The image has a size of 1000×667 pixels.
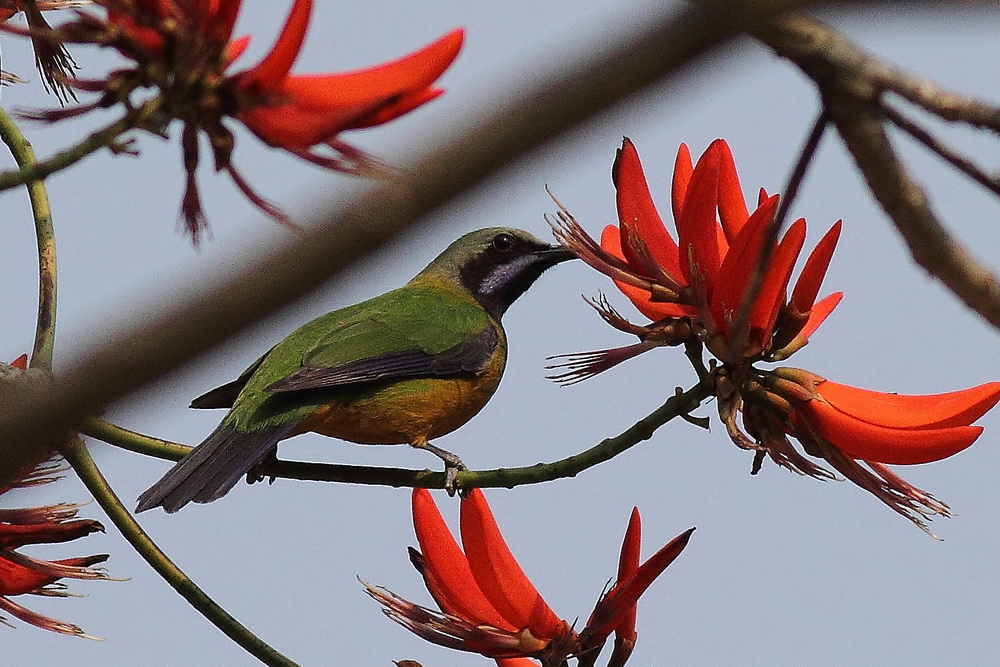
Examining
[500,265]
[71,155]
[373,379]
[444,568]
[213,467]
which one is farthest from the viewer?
[500,265]

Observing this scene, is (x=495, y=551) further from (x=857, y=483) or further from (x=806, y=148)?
(x=806, y=148)

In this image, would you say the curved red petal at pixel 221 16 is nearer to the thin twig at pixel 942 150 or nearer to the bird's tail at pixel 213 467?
the thin twig at pixel 942 150

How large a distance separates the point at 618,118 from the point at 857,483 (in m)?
1.60

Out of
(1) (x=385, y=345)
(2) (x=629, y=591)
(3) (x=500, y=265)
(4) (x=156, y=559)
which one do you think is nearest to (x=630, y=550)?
(2) (x=629, y=591)

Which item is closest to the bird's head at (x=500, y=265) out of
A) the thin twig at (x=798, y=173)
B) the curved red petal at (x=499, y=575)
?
the curved red petal at (x=499, y=575)

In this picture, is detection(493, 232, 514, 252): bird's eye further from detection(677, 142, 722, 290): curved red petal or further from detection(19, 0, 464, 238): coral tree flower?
detection(19, 0, 464, 238): coral tree flower

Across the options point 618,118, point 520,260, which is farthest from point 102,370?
point 520,260

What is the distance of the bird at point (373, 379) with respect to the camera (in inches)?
121

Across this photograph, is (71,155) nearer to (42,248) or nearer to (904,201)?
(904,201)

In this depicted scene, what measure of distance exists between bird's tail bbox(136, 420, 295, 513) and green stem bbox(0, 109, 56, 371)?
36cm

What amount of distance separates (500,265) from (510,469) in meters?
2.84

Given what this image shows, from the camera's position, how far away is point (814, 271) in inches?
78.3

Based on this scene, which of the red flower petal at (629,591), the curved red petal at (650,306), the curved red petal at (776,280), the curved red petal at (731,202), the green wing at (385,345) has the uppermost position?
the green wing at (385,345)

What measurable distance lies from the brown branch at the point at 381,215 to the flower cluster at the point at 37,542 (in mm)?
1458
